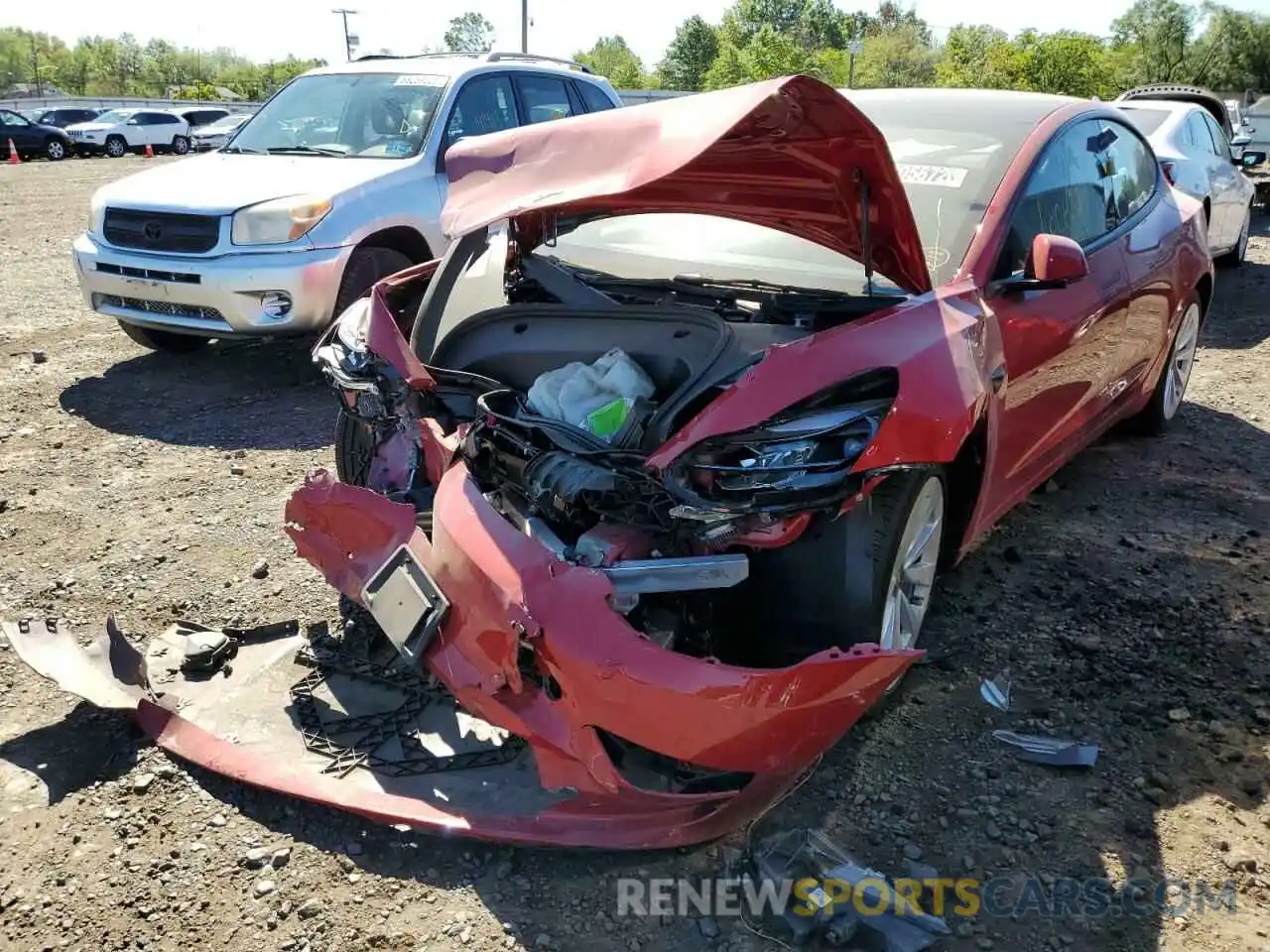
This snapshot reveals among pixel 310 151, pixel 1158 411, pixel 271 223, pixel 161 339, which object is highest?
pixel 310 151

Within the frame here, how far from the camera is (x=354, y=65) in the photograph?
7449mm

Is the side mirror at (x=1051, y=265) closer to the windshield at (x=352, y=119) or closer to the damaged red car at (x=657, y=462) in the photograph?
the damaged red car at (x=657, y=462)

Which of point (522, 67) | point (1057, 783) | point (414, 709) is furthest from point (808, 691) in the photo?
point (522, 67)

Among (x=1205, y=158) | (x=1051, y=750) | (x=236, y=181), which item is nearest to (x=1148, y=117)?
(x=1205, y=158)

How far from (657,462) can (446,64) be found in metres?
5.77

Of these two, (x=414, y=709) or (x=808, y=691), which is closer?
(x=808, y=691)

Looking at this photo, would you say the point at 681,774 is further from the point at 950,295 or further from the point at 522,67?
the point at 522,67

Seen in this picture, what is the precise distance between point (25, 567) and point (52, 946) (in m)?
2.16

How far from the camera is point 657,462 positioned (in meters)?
2.39

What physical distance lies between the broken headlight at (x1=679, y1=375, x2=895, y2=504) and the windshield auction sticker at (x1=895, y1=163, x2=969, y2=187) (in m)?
1.43

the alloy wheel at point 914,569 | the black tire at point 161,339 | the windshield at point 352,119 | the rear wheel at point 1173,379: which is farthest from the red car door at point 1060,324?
the black tire at point 161,339

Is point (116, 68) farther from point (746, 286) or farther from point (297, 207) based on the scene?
point (746, 286)

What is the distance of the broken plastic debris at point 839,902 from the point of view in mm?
2232

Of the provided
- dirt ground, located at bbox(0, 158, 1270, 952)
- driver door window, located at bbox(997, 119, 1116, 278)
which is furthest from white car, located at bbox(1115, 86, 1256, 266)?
driver door window, located at bbox(997, 119, 1116, 278)
